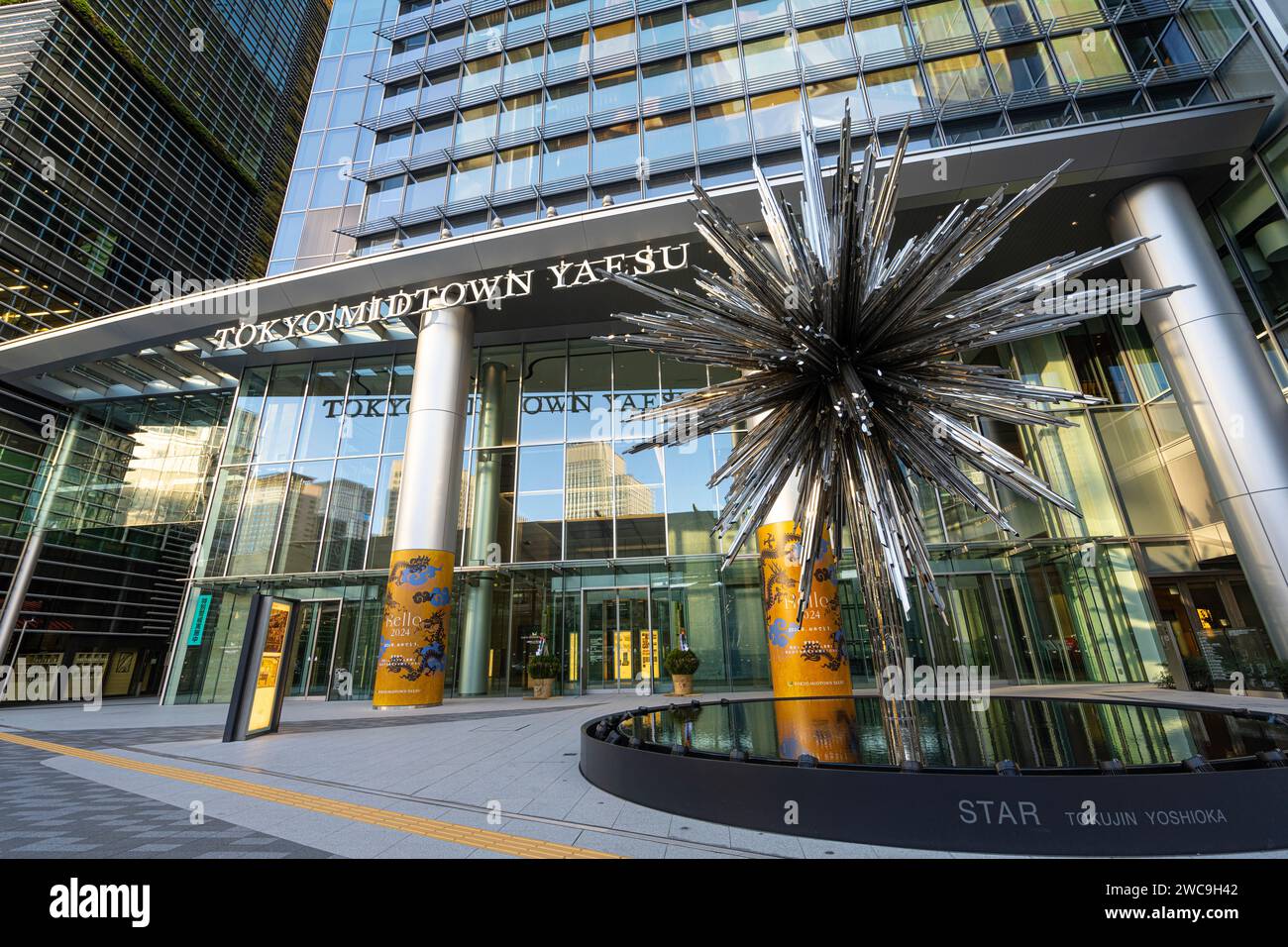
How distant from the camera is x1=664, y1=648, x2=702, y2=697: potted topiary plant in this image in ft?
46.2

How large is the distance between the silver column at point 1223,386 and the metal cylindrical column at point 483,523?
58.8 ft

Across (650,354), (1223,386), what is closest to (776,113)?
(650,354)

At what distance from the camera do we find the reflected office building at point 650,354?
12.6 m

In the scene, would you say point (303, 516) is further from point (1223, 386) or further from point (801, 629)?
point (1223, 386)

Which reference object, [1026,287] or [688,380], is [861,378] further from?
[688,380]

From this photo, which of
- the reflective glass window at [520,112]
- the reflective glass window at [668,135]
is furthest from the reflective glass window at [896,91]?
the reflective glass window at [520,112]

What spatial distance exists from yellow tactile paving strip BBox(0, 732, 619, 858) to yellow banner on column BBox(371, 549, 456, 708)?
662 centimetres

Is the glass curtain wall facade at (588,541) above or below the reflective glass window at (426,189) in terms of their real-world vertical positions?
below

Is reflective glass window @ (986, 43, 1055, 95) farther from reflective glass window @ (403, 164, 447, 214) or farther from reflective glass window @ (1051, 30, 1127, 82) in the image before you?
reflective glass window @ (403, 164, 447, 214)

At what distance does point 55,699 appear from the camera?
20484mm

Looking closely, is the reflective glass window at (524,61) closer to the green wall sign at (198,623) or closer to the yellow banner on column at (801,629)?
the yellow banner on column at (801,629)

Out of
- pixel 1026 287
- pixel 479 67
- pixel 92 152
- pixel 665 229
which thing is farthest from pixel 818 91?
pixel 92 152

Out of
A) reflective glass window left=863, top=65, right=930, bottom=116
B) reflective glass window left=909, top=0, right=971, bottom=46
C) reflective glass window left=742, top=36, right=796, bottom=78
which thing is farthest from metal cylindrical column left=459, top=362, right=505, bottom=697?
reflective glass window left=909, top=0, right=971, bottom=46

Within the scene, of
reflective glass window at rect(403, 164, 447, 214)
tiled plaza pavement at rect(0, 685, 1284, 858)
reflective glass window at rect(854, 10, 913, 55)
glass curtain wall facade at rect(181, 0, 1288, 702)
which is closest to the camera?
tiled plaza pavement at rect(0, 685, 1284, 858)
